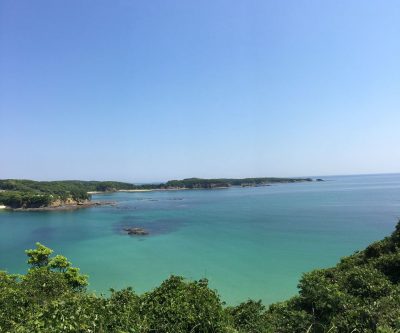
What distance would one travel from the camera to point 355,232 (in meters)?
39.6

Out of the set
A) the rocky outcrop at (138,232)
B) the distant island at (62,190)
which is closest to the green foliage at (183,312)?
the rocky outcrop at (138,232)

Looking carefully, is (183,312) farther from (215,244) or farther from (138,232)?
(138,232)

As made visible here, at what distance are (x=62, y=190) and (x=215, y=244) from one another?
90.8m

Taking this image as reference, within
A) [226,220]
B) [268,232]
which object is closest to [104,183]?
[226,220]

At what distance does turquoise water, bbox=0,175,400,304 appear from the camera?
25.1 meters

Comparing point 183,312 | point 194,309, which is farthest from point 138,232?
point 183,312

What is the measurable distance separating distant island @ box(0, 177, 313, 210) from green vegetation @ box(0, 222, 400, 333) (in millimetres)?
81809

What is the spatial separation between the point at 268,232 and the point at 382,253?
2964 cm

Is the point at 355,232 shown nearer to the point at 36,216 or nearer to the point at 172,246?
the point at 172,246

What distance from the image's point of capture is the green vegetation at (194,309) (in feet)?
17.4

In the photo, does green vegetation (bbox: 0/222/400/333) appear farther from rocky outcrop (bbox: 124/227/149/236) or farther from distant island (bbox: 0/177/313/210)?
distant island (bbox: 0/177/313/210)

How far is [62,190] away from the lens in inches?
4434

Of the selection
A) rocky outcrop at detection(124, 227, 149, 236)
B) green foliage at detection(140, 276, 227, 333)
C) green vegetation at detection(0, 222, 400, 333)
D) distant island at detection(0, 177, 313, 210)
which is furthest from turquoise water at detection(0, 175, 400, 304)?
distant island at detection(0, 177, 313, 210)

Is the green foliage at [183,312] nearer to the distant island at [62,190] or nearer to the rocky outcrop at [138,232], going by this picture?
the rocky outcrop at [138,232]
